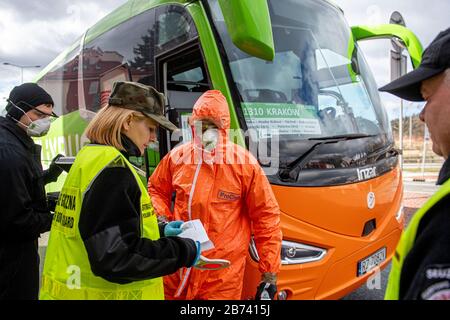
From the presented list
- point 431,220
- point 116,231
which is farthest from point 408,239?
point 116,231

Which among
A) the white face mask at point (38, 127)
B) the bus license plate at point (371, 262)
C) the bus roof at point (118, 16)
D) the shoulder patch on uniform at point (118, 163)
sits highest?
the bus roof at point (118, 16)

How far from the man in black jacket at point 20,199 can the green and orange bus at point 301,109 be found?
3.49ft

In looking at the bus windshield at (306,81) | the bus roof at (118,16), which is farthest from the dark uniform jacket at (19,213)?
the bus roof at (118,16)

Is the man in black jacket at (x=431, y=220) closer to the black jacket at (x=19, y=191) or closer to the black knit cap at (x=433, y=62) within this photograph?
the black knit cap at (x=433, y=62)

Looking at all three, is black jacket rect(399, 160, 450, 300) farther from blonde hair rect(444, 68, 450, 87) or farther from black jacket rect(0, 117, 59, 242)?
black jacket rect(0, 117, 59, 242)

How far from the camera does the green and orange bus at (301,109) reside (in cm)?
248

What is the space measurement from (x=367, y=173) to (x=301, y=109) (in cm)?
74

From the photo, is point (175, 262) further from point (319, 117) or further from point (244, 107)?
point (319, 117)

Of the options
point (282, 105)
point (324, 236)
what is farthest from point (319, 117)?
point (324, 236)

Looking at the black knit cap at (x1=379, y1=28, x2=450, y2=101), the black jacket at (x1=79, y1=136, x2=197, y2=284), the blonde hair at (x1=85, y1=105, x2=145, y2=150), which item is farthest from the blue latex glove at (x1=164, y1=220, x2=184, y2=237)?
the black knit cap at (x1=379, y1=28, x2=450, y2=101)

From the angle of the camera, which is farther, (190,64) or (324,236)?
(190,64)

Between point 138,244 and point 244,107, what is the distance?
151 centimetres

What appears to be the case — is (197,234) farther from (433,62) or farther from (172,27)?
(172,27)

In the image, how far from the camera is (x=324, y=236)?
256cm
